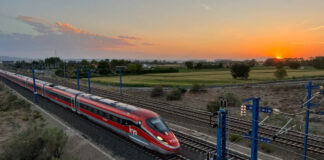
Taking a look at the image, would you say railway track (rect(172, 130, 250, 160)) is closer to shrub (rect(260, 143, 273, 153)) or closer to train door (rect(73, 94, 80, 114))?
shrub (rect(260, 143, 273, 153))

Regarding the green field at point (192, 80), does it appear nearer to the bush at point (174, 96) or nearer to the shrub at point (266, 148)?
the bush at point (174, 96)

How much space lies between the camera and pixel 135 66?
9206cm

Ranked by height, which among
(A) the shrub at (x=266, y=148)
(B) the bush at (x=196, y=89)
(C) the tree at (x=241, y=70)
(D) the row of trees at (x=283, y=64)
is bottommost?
(A) the shrub at (x=266, y=148)

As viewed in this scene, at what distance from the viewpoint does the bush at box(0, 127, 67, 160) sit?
1265cm

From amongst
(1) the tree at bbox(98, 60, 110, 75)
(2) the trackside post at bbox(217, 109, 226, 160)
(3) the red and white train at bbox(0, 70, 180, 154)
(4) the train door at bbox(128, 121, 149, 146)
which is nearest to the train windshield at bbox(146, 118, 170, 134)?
(3) the red and white train at bbox(0, 70, 180, 154)

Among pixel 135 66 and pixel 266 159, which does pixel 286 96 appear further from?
pixel 135 66

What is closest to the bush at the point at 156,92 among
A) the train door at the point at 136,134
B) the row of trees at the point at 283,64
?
the train door at the point at 136,134

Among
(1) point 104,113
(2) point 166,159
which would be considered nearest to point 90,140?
(1) point 104,113

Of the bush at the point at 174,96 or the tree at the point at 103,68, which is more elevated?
the tree at the point at 103,68

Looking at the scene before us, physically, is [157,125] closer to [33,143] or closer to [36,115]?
[33,143]

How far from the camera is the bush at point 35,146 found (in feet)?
41.5

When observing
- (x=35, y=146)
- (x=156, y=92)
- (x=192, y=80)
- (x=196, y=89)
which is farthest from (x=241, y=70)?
(x=35, y=146)

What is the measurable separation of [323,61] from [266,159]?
10988cm

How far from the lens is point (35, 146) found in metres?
13.4
